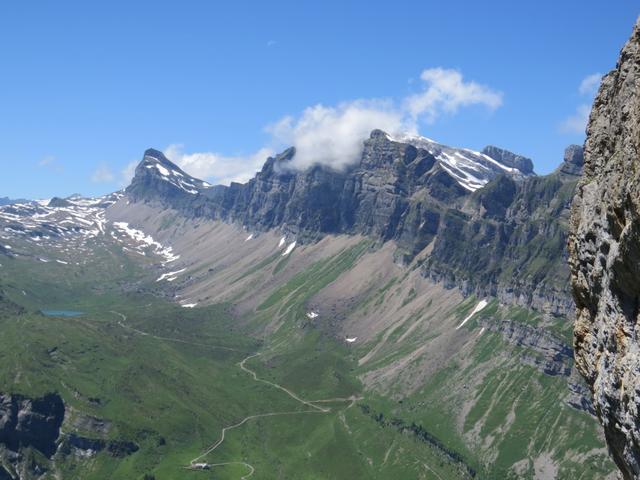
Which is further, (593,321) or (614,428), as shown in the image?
(593,321)

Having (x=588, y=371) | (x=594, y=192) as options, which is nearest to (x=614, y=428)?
(x=588, y=371)

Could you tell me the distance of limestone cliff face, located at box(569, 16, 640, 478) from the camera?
101 ft

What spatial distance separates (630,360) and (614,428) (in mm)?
4931

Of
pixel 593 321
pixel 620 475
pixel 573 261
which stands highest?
pixel 573 261

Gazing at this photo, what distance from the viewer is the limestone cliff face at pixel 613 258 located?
30812mm

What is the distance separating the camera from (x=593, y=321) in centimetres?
3709

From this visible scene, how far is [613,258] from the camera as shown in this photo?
32.3 metres

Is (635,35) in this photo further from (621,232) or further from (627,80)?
(621,232)

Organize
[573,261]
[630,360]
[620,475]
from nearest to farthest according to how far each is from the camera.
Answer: [630,360] → [620,475] → [573,261]

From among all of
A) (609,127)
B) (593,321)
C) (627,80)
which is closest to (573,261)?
(593,321)

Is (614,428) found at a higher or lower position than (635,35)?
lower

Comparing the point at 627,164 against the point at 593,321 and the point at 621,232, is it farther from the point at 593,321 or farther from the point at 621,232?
the point at 593,321

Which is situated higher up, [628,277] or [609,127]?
[609,127]

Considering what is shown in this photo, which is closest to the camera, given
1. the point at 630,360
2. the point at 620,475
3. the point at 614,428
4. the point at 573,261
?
the point at 630,360
